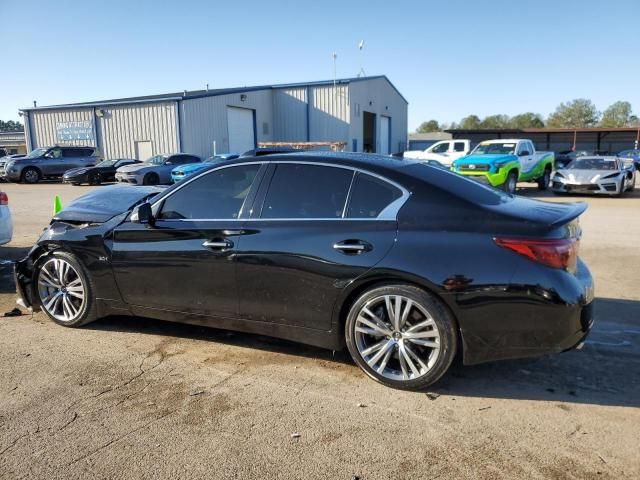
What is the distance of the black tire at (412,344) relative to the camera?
10.9ft

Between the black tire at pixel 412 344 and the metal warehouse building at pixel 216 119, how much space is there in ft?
94.4

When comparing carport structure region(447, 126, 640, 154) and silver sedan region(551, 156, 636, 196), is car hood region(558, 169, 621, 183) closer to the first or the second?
silver sedan region(551, 156, 636, 196)

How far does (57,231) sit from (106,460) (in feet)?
9.01

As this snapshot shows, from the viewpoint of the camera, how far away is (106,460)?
109 inches

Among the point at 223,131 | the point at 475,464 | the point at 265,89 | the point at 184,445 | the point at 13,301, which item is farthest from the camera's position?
the point at 265,89

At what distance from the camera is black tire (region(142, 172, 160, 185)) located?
74.3ft

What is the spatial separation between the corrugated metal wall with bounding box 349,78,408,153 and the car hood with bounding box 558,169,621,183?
19183 mm

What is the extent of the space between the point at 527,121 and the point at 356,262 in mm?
103156

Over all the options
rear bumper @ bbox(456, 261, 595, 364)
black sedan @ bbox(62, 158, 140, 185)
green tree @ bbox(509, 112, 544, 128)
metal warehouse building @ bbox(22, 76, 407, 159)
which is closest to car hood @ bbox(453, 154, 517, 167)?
rear bumper @ bbox(456, 261, 595, 364)

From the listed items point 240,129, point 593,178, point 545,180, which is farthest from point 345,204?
point 240,129

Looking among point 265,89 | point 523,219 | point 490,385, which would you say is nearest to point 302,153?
point 523,219

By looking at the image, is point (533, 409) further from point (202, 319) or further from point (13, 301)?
point (13, 301)

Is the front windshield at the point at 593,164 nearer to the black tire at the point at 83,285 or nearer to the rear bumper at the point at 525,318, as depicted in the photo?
the rear bumper at the point at 525,318

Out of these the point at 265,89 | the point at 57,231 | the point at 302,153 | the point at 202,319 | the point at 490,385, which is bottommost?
the point at 490,385
